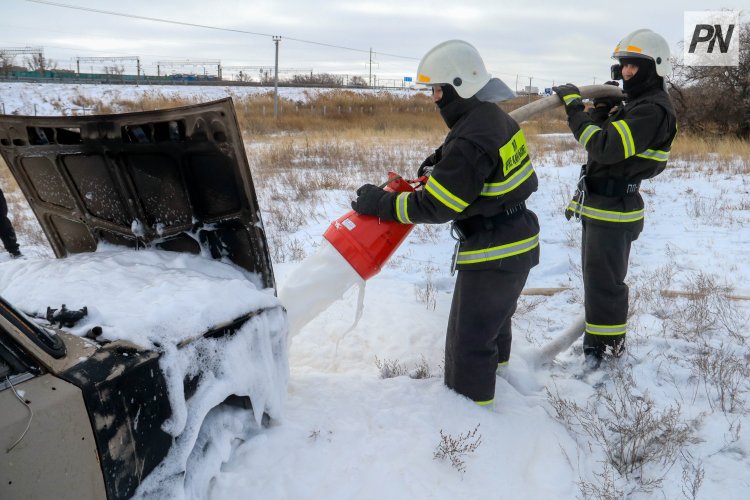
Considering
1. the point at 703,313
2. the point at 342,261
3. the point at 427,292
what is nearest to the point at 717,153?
the point at 703,313

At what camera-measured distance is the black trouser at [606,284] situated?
11.2 ft

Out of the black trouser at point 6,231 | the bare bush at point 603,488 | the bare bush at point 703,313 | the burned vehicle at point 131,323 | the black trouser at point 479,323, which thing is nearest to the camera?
the burned vehicle at point 131,323

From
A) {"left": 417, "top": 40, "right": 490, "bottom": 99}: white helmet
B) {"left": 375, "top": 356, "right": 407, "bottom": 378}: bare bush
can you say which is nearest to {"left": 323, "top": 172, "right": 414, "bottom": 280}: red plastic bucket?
{"left": 417, "top": 40, "right": 490, "bottom": 99}: white helmet

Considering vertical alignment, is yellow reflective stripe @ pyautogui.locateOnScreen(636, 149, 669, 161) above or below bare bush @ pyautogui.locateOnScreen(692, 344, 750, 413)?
above

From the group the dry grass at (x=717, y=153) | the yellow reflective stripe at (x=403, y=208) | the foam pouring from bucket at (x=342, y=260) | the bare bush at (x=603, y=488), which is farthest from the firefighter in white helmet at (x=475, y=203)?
the dry grass at (x=717, y=153)

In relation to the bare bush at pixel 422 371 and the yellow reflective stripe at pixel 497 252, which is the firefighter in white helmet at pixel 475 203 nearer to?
the yellow reflective stripe at pixel 497 252

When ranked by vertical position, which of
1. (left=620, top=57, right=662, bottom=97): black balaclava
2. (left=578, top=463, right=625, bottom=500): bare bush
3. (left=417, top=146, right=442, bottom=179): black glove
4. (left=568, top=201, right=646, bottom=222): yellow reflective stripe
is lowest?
(left=578, top=463, right=625, bottom=500): bare bush

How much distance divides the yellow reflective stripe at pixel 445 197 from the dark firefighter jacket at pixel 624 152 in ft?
3.96

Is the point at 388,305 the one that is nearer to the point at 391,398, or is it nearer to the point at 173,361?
the point at 391,398

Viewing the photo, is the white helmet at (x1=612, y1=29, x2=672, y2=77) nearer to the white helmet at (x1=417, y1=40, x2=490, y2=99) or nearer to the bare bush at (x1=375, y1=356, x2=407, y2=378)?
the white helmet at (x1=417, y1=40, x2=490, y2=99)

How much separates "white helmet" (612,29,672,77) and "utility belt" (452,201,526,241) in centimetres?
135

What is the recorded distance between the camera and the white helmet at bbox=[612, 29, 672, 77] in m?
3.24

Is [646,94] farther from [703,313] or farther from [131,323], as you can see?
[131,323]

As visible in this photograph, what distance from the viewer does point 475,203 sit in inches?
107
